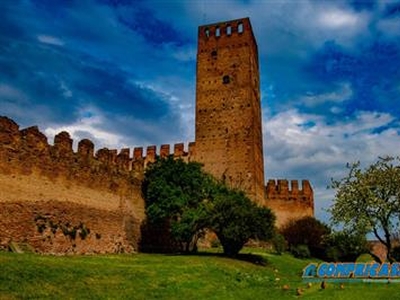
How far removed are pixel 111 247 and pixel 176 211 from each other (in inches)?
170

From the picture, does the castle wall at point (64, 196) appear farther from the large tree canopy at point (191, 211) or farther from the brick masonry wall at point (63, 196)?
the large tree canopy at point (191, 211)

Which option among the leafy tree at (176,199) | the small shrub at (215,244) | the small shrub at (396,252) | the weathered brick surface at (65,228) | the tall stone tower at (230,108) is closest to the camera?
the weathered brick surface at (65,228)

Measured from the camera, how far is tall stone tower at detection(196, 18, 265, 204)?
1540 inches

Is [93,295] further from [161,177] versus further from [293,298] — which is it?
[161,177]

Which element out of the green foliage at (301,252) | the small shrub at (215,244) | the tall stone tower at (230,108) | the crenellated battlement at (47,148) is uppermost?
the tall stone tower at (230,108)

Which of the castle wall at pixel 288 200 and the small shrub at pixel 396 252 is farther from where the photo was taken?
the castle wall at pixel 288 200

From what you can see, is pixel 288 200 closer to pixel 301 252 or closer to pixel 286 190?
pixel 286 190

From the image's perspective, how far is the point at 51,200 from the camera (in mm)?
20500

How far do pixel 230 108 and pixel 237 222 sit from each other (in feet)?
57.3

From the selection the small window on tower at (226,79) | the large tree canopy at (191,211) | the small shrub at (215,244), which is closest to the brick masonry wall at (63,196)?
the large tree canopy at (191,211)

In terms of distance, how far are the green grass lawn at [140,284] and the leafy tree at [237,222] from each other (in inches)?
261

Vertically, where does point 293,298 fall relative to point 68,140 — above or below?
below

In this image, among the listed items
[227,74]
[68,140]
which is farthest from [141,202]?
[227,74]

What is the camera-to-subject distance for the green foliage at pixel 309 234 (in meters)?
36.9
